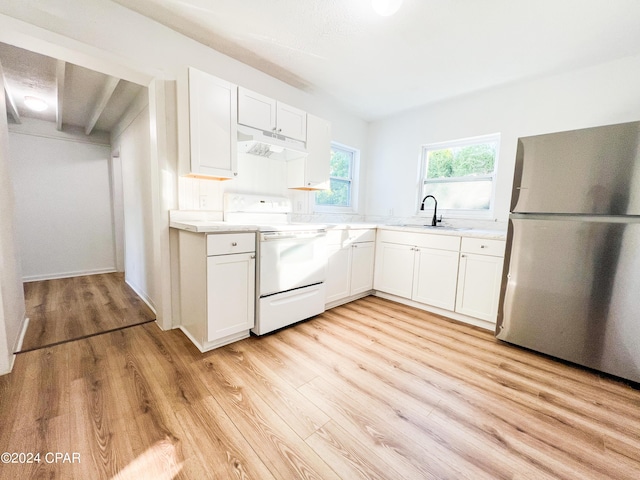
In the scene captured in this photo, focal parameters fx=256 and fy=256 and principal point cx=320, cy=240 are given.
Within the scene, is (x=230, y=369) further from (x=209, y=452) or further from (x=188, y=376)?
(x=209, y=452)

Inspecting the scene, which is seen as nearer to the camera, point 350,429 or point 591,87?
point 350,429

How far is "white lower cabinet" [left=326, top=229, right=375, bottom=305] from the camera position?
109 inches

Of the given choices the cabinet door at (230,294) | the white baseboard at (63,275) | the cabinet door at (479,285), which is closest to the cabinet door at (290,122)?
the cabinet door at (230,294)

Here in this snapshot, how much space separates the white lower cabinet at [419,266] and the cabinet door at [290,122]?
1508 millimetres

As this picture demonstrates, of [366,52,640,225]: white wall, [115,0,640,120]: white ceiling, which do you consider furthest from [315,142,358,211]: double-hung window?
[115,0,640,120]: white ceiling

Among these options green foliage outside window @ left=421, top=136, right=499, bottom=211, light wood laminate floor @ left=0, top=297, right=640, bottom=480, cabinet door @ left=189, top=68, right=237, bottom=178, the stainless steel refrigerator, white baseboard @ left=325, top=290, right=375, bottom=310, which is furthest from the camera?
green foliage outside window @ left=421, top=136, right=499, bottom=211

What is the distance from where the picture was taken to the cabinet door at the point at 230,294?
6.02 feet

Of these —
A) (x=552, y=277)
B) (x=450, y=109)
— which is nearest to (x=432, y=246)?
(x=552, y=277)

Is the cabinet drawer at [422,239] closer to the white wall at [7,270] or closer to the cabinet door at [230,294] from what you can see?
the cabinet door at [230,294]

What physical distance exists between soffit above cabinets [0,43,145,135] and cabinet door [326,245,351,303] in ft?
8.33

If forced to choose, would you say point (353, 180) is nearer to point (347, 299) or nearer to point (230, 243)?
point (347, 299)

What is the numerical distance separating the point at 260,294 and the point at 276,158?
1514 mm

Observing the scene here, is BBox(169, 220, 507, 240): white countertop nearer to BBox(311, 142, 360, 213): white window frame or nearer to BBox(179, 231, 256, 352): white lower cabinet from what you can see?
BBox(179, 231, 256, 352): white lower cabinet

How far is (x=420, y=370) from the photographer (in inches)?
70.5
